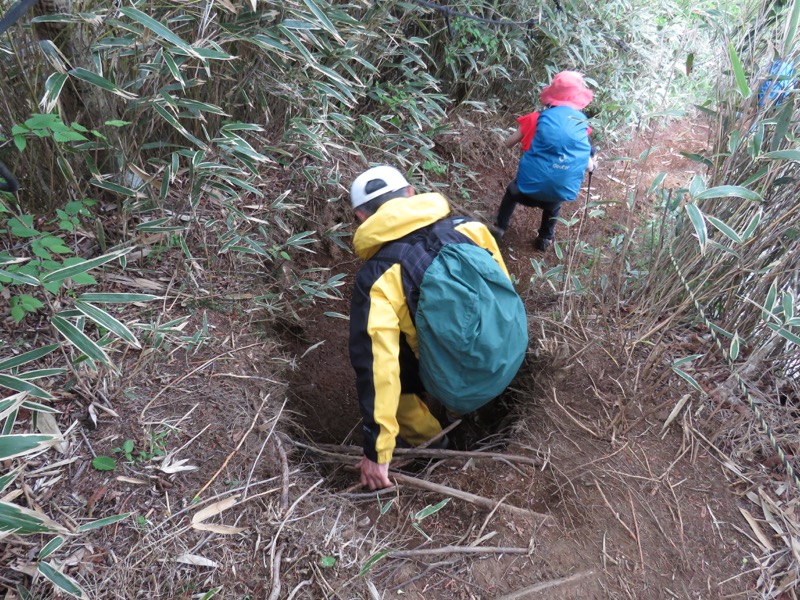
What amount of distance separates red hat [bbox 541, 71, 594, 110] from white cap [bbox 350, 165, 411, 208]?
1.78m

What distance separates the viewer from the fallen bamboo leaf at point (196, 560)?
138 cm

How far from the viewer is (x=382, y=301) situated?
1.79 m

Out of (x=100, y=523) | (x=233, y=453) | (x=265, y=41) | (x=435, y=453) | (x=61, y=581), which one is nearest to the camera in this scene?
(x=61, y=581)

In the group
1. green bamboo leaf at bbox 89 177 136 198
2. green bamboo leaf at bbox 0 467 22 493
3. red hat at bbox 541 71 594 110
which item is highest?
red hat at bbox 541 71 594 110

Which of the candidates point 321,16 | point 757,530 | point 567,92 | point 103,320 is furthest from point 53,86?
point 567,92

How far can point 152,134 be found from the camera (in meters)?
2.23

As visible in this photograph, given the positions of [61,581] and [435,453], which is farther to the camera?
[435,453]

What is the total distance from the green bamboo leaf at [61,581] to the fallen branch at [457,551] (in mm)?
792

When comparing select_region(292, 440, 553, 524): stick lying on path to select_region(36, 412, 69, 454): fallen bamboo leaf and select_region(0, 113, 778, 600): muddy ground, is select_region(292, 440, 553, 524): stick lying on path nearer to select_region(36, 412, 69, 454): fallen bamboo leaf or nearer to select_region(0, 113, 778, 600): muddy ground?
select_region(0, 113, 778, 600): muddy ground

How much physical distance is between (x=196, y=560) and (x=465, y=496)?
2.85 feet

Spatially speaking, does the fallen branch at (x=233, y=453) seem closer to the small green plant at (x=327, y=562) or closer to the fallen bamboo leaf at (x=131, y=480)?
the fallen bamboo leaf at (x=131, y=480)

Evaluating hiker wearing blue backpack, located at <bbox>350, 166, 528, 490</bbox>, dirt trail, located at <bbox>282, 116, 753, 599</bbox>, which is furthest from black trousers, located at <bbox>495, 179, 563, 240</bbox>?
hiker wearing blue backpack, located at <bbox>350, 166, 528, 490</bbox>

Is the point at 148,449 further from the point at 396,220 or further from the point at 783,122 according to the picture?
the point at 783,122

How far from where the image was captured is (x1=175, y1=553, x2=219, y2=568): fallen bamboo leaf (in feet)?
4.51
